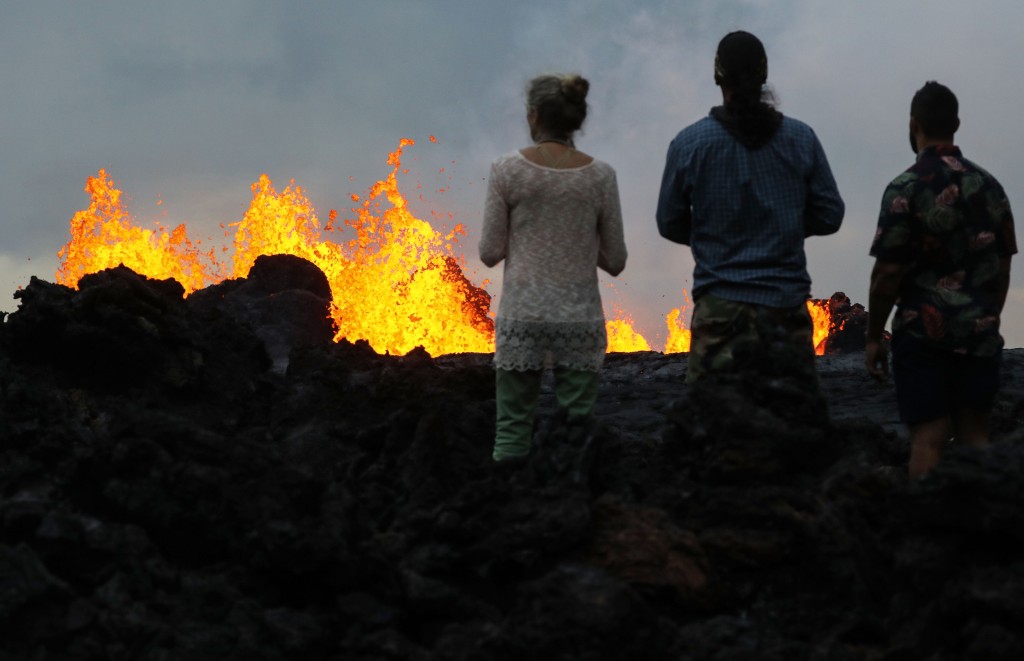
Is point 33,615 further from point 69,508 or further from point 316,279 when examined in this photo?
point 316,279

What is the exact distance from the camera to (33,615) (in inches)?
189

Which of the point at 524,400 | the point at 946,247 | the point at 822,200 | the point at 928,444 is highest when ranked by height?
the point at 822,200

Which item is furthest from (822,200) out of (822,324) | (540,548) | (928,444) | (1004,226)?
(822,324)

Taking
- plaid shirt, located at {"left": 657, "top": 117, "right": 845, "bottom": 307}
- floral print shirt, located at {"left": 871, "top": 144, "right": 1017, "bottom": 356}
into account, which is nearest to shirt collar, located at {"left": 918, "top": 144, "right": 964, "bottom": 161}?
floral print shirt, located at {"left": 871, "top": 144, "right": 1017, "bottom": 356}

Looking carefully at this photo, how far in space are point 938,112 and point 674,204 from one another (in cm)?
144

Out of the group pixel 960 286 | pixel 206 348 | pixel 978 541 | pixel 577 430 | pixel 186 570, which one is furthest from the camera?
pixel 206 348

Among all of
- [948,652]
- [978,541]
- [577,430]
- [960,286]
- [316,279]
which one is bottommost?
[948,652]

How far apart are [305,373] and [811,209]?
6.21 m

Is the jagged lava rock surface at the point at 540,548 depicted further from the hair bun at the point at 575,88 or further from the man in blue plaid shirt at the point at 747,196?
the hair bun at the point at 575,88

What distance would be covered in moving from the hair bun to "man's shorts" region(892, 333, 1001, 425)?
207cm

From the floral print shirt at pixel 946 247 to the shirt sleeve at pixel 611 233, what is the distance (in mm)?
1357

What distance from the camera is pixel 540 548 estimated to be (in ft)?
17.0

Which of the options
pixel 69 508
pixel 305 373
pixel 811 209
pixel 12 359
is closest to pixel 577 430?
pixel 811 209

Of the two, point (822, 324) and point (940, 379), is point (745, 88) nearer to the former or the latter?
point (940, 379)
